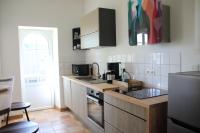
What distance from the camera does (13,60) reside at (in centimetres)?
393

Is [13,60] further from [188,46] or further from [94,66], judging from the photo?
[188,46]

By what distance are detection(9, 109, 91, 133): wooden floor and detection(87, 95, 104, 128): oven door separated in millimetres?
516

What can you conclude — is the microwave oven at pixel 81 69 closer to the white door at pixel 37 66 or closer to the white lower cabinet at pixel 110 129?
the white door at pixel 37 66

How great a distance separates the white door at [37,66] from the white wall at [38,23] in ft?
1.25

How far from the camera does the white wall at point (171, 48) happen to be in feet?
6.16

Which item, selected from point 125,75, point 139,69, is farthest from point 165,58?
point 125,75

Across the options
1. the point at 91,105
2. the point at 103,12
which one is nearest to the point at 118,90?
the point at 91,105

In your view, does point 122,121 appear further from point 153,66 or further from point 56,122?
point 56,122

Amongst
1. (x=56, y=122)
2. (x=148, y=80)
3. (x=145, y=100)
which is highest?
(x=148, y=80)

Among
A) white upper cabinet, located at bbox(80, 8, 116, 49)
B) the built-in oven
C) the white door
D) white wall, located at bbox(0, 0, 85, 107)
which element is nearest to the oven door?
the built-in oven

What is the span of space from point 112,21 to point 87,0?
1.51 meters

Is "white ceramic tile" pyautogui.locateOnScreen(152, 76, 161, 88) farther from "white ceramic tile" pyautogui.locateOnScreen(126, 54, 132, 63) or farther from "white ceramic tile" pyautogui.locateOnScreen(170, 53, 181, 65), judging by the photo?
"white ceramic tile" pyautogui.locateOnScreen(126, 54, 132, 63)

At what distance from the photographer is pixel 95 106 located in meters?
2.74

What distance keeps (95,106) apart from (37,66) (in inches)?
98.6
